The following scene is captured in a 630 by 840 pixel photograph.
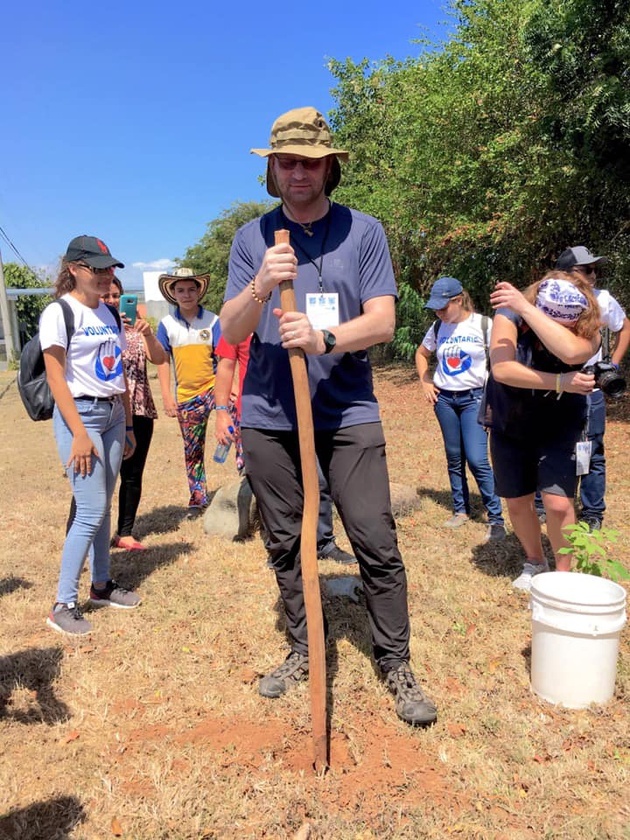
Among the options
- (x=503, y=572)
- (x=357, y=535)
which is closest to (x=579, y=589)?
(x=357, y=535)

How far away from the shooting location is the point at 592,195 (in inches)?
412

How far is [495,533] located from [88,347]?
3.24 meters

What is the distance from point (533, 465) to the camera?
12.2ft

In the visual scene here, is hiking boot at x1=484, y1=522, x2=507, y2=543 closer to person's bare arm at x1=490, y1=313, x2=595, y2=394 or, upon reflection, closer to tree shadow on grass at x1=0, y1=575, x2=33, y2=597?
person's bare arm at x1=490, y1=313, x2=595, y2=394

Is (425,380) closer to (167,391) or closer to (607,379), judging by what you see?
(167,391)

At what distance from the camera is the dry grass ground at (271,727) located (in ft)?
7.73

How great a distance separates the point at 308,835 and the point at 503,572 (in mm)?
2547

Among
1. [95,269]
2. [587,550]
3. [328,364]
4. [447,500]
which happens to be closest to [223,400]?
[95,269]

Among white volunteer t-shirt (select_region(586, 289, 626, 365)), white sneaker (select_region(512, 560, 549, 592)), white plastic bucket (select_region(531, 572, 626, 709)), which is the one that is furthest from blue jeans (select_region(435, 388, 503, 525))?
white plastic bucket (select_region(531, 572, 626, 709))

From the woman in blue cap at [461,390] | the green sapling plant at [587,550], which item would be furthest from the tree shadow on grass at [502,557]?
the green sapling plant at [587,550]

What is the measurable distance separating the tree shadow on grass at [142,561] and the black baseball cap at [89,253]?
7.23 ft

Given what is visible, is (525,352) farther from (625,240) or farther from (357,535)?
(625,240)

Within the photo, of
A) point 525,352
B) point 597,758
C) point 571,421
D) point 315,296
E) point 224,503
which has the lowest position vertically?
point 597,758

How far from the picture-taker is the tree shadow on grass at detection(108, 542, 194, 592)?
465 cm
